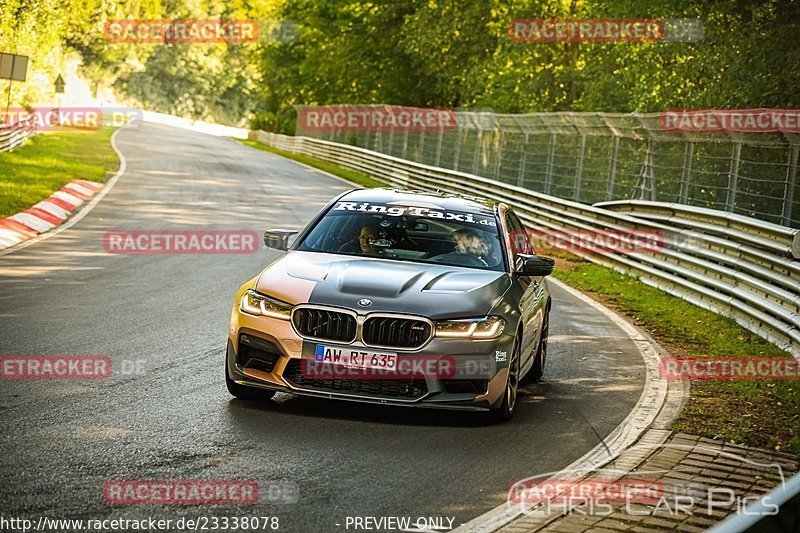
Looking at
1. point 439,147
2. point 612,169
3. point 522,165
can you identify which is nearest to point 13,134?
point 439,147

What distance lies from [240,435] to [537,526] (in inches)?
90.0

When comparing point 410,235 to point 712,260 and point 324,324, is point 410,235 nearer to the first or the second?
point 324,324

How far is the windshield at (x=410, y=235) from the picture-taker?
29.8 feet

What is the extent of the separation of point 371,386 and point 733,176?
10.8 meters

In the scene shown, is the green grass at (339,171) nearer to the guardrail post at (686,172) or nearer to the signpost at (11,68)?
the signpost at (11,68)

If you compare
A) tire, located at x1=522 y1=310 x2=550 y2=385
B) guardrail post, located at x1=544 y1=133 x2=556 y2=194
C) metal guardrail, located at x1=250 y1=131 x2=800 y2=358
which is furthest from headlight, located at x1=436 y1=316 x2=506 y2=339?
guardrail post, located at x1=544 y1=133 x2=556 y2=194

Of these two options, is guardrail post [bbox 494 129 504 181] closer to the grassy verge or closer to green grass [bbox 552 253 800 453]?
the grassy verge

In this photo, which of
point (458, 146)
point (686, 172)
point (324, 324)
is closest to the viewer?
point (324, 324)

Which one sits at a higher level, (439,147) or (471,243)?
(439,147)

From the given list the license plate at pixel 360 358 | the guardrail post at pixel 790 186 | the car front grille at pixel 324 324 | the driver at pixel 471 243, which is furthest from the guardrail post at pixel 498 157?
the license plate at pixel 360 358

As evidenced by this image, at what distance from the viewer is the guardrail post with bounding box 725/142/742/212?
55.5ft

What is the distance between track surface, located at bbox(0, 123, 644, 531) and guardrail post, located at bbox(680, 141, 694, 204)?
5557 millimetres

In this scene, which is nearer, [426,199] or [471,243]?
[471,243]

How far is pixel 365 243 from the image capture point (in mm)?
9195
